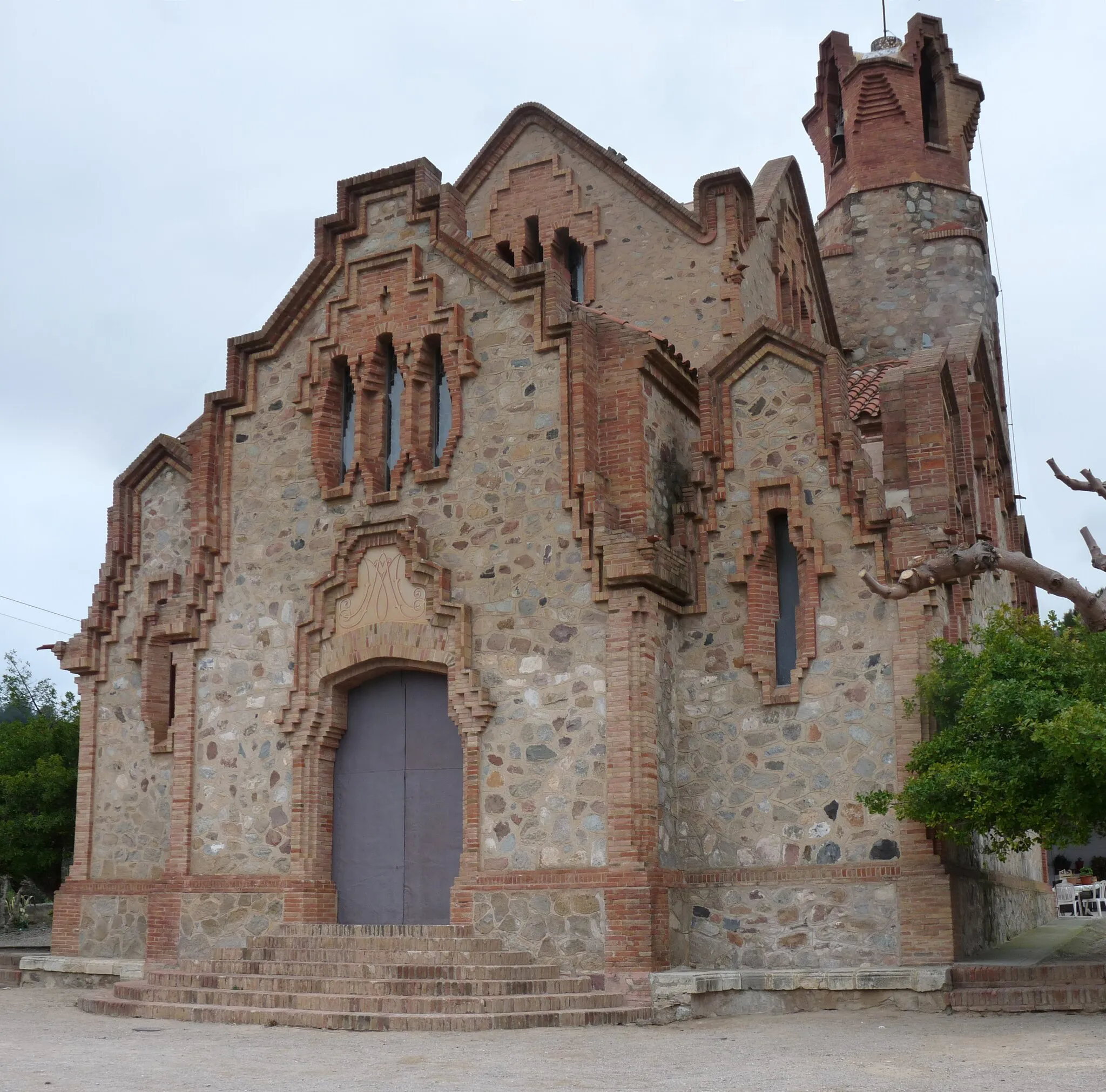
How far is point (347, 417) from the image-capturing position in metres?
17.0

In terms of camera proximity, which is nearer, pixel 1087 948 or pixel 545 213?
pixel 1087 948

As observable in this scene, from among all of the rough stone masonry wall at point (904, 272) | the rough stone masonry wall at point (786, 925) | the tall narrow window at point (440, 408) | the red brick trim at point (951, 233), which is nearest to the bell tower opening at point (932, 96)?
the rough stone masonry wall at point (904, 272)

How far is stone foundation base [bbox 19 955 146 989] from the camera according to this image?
16.1 meters

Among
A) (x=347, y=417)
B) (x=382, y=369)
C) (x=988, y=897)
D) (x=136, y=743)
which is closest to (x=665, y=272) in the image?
(x=382, y=369)

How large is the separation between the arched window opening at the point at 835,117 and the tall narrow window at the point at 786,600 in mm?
14504

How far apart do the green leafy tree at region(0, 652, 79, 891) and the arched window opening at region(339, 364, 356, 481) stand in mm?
7302

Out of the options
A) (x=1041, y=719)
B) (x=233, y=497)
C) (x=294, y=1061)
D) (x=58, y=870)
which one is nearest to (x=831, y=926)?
(x=1041, y=719)

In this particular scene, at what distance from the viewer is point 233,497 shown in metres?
17.3

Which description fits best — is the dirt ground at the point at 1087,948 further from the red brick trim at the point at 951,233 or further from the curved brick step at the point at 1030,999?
the red brick trim at the point at 951,233

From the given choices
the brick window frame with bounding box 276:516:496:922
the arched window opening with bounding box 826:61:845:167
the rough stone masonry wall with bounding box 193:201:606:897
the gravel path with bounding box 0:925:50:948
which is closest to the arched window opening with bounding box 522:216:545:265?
the rough stone masonry wall with bounding box 193:201:606:897

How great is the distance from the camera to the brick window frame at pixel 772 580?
14.4 metres

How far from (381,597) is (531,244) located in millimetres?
7627

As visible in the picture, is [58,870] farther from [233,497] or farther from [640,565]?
[640,565]

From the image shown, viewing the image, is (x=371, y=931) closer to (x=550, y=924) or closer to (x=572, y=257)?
(x=550, y=924)
